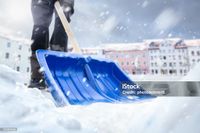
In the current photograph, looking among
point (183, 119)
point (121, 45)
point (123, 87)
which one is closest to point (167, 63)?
point (121, 45)

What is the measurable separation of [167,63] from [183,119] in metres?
10.4

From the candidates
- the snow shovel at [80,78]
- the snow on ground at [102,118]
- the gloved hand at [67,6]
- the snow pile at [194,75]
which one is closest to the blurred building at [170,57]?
the snow shovel at [80,78]

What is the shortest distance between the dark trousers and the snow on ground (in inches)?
21.2

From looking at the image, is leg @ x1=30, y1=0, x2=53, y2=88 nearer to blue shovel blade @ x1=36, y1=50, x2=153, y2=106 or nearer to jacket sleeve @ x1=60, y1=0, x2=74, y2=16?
jacket sleeve @ x1=60, y1=0, x2=74, y2=16

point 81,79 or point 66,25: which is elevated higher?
point 66,25

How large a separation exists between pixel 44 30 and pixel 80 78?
12.5 inches

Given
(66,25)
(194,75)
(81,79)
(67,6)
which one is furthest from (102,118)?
(67,6)

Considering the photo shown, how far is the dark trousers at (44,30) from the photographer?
1466 mm

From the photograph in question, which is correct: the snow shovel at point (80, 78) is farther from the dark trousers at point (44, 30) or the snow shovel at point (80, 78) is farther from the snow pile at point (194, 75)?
the snow pile at point (194, 75)

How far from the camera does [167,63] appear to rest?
10.9 m

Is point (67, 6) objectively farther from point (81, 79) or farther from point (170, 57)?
point (170, 57)

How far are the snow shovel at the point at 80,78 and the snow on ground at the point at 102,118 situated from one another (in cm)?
28

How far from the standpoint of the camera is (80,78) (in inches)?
56.7

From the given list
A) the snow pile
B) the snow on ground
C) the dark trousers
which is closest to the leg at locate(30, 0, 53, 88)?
the dark trousers
